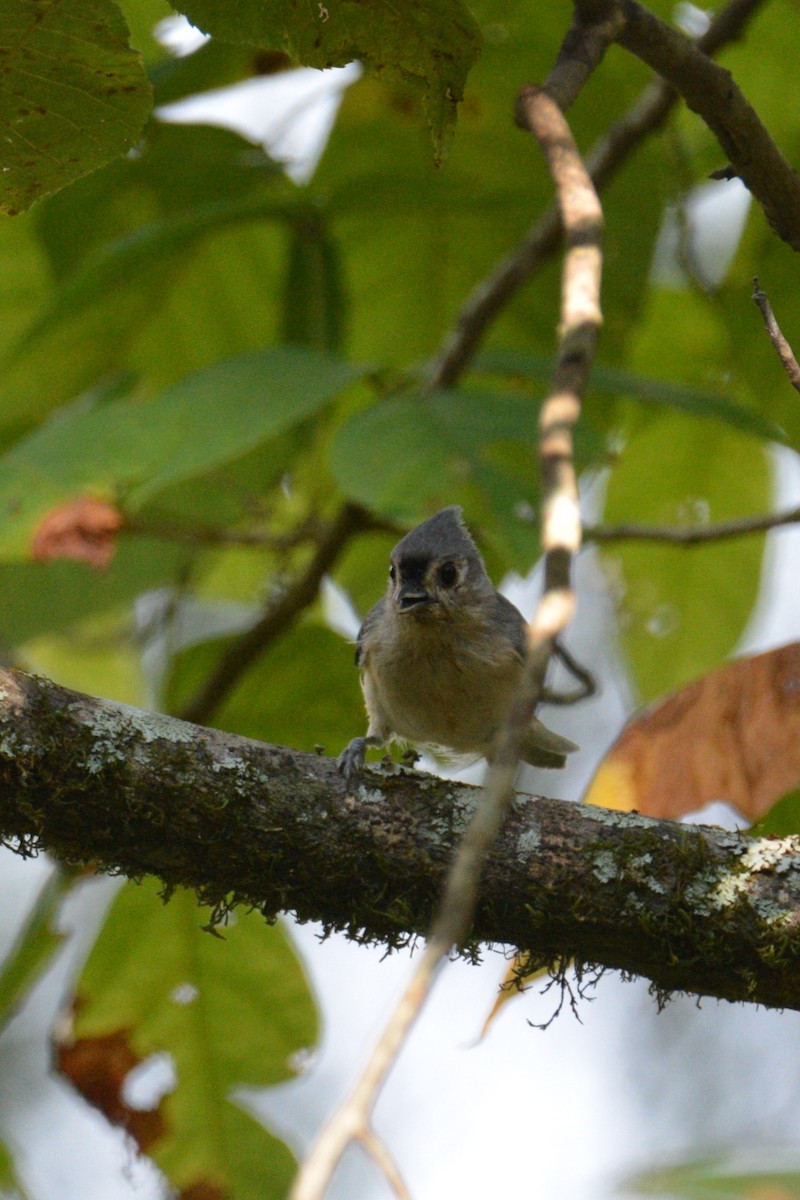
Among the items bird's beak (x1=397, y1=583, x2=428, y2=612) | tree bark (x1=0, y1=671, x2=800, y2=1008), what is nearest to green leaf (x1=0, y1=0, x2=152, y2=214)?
tree bark (x1=0, y1=671, x2=800, y2=1008)

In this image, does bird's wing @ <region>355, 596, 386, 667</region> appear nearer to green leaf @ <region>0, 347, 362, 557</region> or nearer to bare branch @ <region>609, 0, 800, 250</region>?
green leaf @ <region>0, 347, 362, 557</region>

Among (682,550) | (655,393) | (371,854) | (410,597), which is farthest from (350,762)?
(682,550)

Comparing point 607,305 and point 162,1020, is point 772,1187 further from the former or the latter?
point 607,305

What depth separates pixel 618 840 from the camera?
8.00ft

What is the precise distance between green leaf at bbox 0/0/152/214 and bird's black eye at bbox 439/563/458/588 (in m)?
2.11

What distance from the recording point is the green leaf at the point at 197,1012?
349 centimetres

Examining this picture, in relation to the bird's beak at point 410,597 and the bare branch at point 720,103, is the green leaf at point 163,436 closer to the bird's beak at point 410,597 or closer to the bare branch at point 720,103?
the bird's beak at point 410,597

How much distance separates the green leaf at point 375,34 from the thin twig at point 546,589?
206 mm

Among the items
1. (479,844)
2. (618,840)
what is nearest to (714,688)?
(618,840)

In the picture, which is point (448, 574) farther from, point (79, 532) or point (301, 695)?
point (79, 532)

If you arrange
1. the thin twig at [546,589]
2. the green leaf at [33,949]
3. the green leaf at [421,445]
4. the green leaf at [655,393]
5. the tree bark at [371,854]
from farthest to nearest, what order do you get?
the green leaf at [33,949], the green leaf at [655,393], the green leaf at [421,445], the tree bark at [371,854], the thin twig at [546,589]

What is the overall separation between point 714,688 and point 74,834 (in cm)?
132

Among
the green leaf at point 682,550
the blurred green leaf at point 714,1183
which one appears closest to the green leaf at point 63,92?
the blurred green leaf at point 714,1183

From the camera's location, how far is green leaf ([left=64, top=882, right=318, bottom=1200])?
349cm
